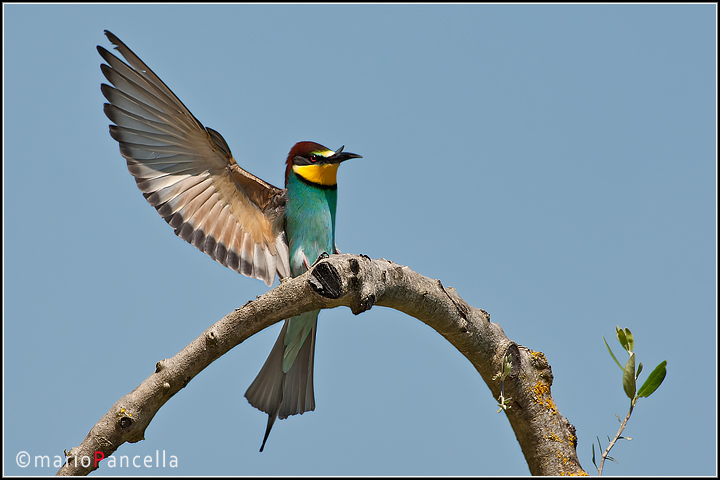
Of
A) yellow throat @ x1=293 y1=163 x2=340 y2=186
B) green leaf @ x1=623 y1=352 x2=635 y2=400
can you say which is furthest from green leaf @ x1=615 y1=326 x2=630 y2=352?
yellow throat @ x1=293 y1=163 x2=340 y2=186

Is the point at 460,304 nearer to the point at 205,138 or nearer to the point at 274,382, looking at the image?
the point at 274,382

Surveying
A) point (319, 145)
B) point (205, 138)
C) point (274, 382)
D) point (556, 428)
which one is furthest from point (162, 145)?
point (556, 428)

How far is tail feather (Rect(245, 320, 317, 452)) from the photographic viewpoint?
139 inches

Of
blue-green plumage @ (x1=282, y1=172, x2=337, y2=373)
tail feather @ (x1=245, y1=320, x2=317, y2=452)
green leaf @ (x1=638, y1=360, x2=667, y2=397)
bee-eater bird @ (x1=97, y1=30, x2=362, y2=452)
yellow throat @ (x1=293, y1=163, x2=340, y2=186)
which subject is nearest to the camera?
green leaf @ (x1=638, y1=360, x2=667, y2=397)


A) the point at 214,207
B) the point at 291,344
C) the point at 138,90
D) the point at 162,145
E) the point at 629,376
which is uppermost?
the point at 138,90

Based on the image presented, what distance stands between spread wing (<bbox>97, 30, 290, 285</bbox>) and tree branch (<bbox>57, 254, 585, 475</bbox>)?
1.67 m

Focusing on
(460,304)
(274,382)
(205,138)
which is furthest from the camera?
(205,138)

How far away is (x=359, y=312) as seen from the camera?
2.41m

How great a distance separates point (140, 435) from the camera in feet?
7.38

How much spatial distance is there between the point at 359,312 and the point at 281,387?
4.50 feet

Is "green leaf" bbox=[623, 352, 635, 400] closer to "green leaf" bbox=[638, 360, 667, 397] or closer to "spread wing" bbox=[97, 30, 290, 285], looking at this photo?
"green leaf" bbox=[638, 360, 667, 397]

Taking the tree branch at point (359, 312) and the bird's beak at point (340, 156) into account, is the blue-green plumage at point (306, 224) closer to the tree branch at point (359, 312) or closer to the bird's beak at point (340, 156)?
the bird's beak at point (340, 156)

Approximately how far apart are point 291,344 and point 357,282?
1.58m

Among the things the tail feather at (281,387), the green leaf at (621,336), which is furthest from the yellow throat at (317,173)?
the green leaf at (621,336)
